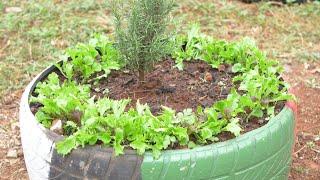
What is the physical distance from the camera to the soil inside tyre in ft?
9.09

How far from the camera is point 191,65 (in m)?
3.13

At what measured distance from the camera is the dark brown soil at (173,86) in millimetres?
2785

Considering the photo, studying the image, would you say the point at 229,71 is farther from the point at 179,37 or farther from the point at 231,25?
the point at 231,25

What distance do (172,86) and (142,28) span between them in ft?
1.27

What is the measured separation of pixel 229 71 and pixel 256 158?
2.43 ft

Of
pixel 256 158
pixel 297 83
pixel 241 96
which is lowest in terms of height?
pixel 297 83

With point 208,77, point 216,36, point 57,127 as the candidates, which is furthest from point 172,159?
point 216,36

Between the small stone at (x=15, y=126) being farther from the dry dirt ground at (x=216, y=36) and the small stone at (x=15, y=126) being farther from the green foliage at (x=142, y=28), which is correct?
the green foliage at (x=142, y=28)

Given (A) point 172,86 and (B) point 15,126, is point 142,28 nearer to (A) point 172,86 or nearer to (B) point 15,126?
(A) point 172,86

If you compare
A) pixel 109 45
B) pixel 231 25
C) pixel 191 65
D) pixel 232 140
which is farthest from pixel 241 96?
pixel 231 25

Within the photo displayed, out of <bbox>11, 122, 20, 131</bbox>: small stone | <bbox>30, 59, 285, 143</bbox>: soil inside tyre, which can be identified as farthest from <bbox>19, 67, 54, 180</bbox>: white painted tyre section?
<bbox>11, 122, 20, 131</bbox>: small stone

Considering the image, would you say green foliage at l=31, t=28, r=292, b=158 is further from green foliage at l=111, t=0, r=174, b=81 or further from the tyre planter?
green foliage at l=111, t=0, r=174, b=81

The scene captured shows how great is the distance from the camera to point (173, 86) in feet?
9.64

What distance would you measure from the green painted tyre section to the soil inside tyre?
13 centimetres
